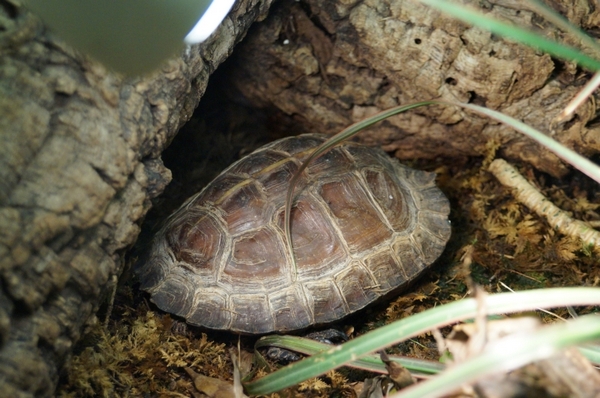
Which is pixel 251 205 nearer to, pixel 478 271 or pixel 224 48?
pixel 224 48

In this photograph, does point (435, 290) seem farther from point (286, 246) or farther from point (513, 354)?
point (513, 354)

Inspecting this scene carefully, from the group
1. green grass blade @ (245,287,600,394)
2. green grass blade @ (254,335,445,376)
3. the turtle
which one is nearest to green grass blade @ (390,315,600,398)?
green grass blade @ (245,287,600,394)

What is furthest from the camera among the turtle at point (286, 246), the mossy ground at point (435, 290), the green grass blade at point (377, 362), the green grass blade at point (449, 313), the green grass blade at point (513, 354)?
the turtle at point (286, 246)

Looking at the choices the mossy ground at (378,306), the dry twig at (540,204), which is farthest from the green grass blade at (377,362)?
the dry twig at (540,204)

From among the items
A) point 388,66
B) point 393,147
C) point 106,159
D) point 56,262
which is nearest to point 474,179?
point 393,147

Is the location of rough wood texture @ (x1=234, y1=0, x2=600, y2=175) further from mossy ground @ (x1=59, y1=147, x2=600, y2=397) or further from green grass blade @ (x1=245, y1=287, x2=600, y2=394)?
green grass blade @ (x1=245, y1=287, x2=600, y2=394)

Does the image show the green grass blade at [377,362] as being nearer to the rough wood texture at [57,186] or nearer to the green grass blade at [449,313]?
the green grass blade at [449,313]
